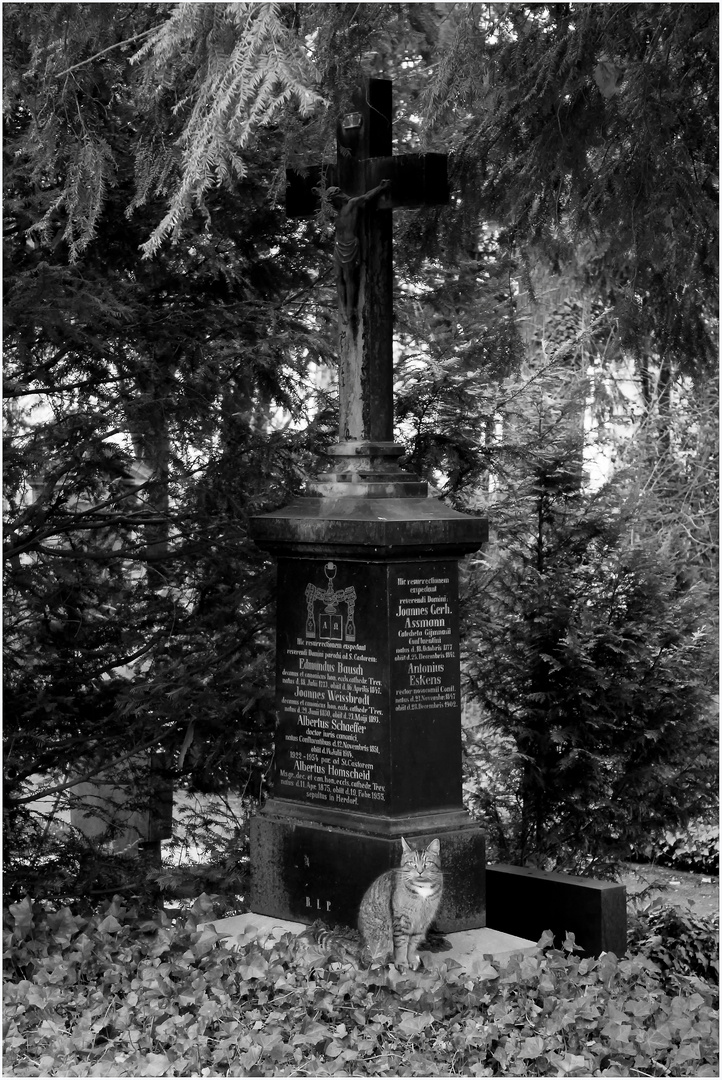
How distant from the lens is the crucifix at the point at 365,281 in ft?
20.9

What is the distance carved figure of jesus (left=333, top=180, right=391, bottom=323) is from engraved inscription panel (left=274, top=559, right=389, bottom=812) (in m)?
1.31

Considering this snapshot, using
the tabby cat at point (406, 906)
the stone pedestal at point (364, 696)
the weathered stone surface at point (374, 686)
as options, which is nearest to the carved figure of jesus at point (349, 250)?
the stone pedestal at point (364, 696)

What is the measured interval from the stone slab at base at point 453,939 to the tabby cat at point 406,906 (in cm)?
13

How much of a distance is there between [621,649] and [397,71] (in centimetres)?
390

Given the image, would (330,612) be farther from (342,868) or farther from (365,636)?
(342,868)

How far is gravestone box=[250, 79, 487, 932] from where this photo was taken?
235 inches

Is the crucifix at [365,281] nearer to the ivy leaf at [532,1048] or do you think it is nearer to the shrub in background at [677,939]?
the ivy leaf at [532,1048]

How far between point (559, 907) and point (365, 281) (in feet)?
A: 10.5

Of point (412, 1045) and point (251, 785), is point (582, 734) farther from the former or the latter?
point (412, 1045)

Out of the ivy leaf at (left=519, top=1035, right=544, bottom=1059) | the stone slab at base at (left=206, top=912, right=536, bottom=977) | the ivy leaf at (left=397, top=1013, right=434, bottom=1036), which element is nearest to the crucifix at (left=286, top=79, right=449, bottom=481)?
the stone slab at base at (left=206, top=912, right=536, bottom=977)

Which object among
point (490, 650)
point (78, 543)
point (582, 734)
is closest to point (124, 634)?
point (78, 543)

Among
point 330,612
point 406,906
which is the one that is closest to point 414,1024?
point 406,906

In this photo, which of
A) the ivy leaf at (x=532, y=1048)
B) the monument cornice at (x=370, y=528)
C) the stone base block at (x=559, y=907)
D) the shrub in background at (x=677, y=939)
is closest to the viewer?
the ivy leaf at (x=532, y=1048)

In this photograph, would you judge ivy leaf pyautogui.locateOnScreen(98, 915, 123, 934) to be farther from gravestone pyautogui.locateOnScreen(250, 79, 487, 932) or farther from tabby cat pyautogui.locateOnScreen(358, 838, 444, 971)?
tabby cat pyautogui.locateOnScreen(358, 838, 444, 971)
